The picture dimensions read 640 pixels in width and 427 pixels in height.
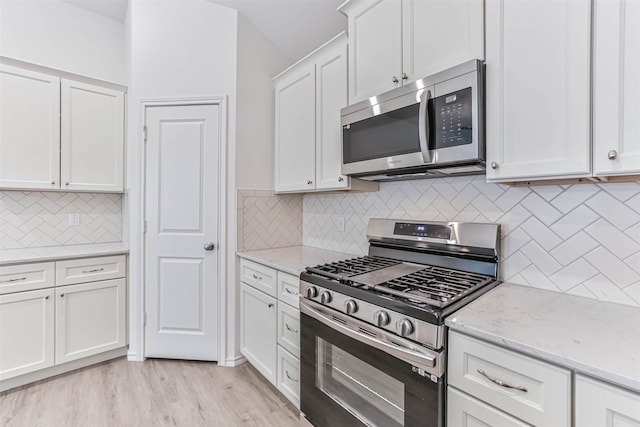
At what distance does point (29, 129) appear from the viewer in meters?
2.40

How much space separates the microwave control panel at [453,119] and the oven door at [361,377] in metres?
0.88

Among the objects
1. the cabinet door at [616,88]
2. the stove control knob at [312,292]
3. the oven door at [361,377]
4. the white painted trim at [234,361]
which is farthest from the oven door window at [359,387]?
the white painted trim at [234,361]

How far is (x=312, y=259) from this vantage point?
7.13ft

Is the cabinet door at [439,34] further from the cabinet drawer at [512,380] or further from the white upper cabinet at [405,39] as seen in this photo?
the cabinet drawer at [512,380]

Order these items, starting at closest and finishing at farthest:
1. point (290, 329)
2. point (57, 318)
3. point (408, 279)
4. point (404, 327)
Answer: point (404, 327)
point (408, 279)
point (290, 329)
point (57, 318)

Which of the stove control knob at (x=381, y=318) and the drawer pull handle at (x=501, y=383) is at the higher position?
the stove control knob at (x=381, y=318)

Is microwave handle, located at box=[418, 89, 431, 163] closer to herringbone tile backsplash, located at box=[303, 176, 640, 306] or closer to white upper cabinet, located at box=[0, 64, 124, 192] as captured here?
herringbone tile backsplash, located at box=[303, 176, 640, 306]

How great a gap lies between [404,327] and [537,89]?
40.2 inches

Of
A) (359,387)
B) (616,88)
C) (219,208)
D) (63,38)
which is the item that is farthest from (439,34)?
(63,38)

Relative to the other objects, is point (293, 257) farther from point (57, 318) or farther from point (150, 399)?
point (57, 318)

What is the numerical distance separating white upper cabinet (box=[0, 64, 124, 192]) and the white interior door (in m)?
0.53

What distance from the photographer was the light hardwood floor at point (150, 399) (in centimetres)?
187

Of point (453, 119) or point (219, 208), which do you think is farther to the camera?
point (219, 208)

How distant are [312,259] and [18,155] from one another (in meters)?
2.41
